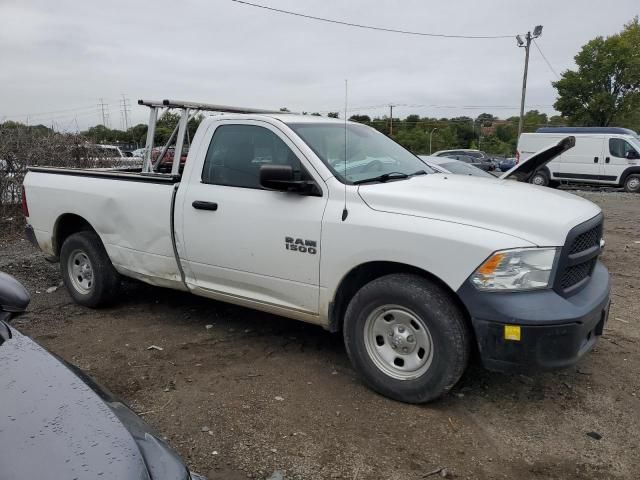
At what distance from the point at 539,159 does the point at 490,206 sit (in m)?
2.00

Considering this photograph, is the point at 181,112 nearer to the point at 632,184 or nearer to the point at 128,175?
the point at 128,175

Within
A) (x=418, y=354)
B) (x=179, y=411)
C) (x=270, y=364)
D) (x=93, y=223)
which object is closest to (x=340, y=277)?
(x=418, y=354)

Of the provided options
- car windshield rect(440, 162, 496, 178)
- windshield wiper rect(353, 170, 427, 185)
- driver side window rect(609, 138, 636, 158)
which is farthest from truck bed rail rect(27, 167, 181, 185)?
driver side window rect(609, 138, 636, 158)

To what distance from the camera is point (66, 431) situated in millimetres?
1729

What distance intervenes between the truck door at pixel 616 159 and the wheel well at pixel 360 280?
18.0m

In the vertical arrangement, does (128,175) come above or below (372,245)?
above

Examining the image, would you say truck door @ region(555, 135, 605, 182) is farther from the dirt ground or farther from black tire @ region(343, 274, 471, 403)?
black tire @ region(343, 274, 471, 403)

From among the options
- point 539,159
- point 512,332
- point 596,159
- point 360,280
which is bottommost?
point 512,332

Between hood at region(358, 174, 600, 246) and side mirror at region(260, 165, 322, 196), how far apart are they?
0.37 meters

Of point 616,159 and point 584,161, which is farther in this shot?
point 584,161

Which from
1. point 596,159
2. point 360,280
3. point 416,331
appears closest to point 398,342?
point 416,331

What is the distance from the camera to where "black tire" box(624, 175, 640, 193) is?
18312 millimetres

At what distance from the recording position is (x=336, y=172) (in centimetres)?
383

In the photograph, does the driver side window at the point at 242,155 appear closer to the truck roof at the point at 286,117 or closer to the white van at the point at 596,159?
the truck roof at the point at 286,117
